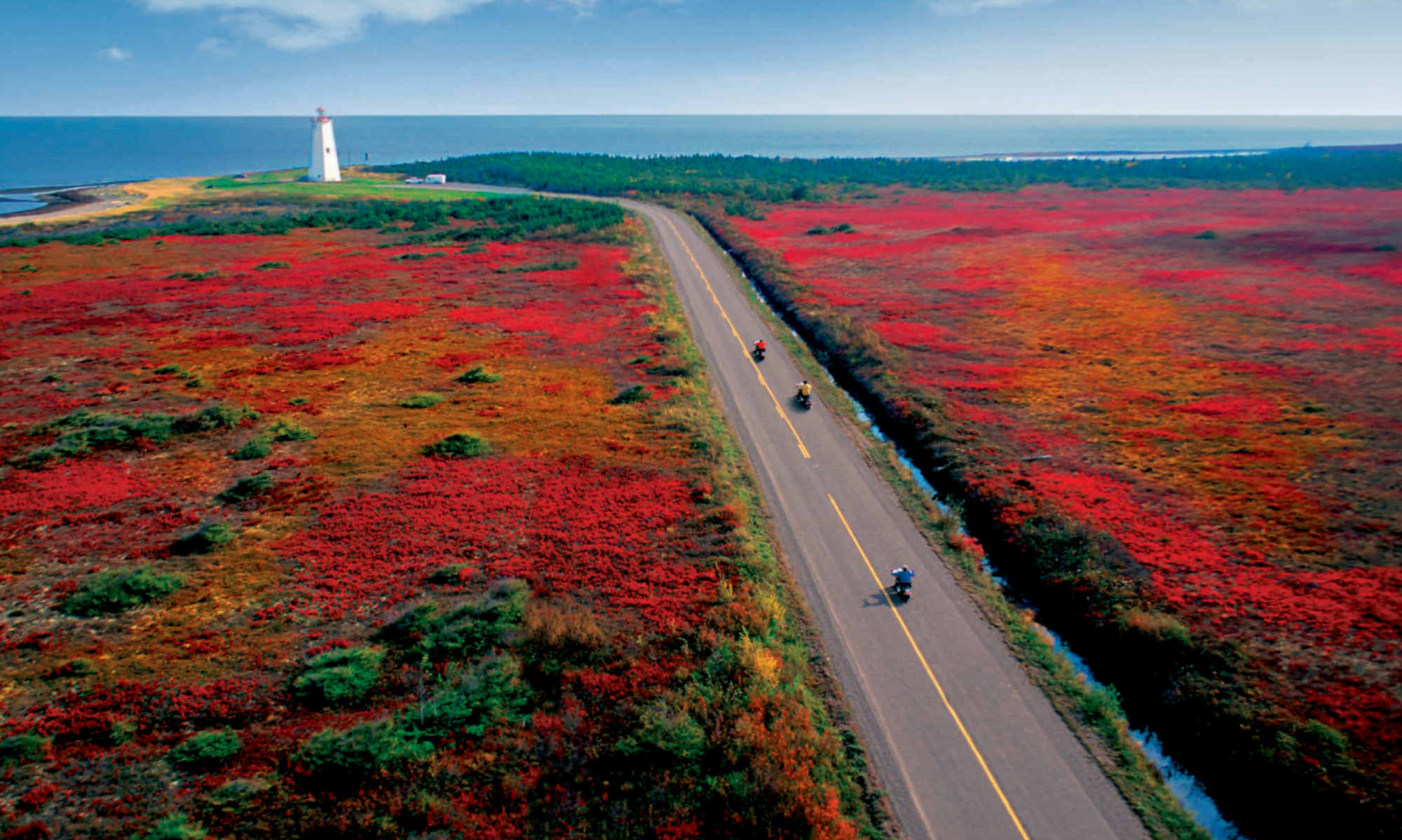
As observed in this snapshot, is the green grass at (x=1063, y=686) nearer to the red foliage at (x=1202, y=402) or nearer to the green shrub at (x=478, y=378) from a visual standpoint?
the red foliage at (x=1202, y=402)

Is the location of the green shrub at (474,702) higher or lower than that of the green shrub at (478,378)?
lower

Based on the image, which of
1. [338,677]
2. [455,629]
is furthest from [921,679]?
[338,677]

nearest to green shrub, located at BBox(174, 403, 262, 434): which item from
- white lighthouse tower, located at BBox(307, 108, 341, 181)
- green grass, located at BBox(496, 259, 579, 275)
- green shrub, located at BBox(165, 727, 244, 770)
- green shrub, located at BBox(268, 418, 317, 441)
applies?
green shrub, located at BBox(268, 418, 317, 441)

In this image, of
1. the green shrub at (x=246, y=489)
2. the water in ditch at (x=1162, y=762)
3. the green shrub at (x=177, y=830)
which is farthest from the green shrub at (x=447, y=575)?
the water in ditch at (x=1162, y=762)

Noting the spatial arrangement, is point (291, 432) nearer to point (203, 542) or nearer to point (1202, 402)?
point (203, 542)

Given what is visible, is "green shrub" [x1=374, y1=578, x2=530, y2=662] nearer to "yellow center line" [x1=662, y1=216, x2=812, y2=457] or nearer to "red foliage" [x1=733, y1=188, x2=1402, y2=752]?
"yellow center line" [x1=662, y1=216, x2=812, y2=457]

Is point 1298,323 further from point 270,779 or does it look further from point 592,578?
point 270,779
